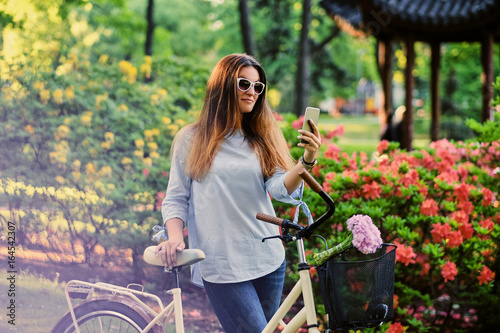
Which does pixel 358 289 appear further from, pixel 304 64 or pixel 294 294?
pixel 304 64

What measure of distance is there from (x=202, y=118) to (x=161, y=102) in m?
3.38

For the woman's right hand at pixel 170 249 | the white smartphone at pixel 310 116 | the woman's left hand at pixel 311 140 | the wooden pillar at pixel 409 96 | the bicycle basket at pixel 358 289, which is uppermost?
the wooden pillar at pixel 409 96

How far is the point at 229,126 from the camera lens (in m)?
2.55

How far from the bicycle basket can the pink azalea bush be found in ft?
5.25

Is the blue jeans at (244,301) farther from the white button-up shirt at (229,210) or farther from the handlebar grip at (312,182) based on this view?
the handlebar grip at (312,182)

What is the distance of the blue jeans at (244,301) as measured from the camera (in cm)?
239

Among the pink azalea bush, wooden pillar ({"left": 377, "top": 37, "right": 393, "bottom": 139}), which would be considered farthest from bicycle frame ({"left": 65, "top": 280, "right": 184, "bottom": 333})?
wooden pillar ({"left": 377, "top": 37, "right": 393, "bottom": 139})

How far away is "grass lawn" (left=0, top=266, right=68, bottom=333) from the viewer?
314cm

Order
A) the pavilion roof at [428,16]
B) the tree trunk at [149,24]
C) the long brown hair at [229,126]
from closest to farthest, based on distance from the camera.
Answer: the long brown hair at [229,126], the pavilion roof at [428,16], the tree trunk at [149,24]

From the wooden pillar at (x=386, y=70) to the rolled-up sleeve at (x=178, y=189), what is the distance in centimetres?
901

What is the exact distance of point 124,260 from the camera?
4539 mm

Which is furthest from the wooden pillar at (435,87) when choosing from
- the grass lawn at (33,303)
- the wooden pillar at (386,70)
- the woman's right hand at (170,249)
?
the woman's right hand at (170,249)

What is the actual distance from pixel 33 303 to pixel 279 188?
1.90 metres

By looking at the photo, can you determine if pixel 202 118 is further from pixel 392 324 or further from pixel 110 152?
pixel 110 152
